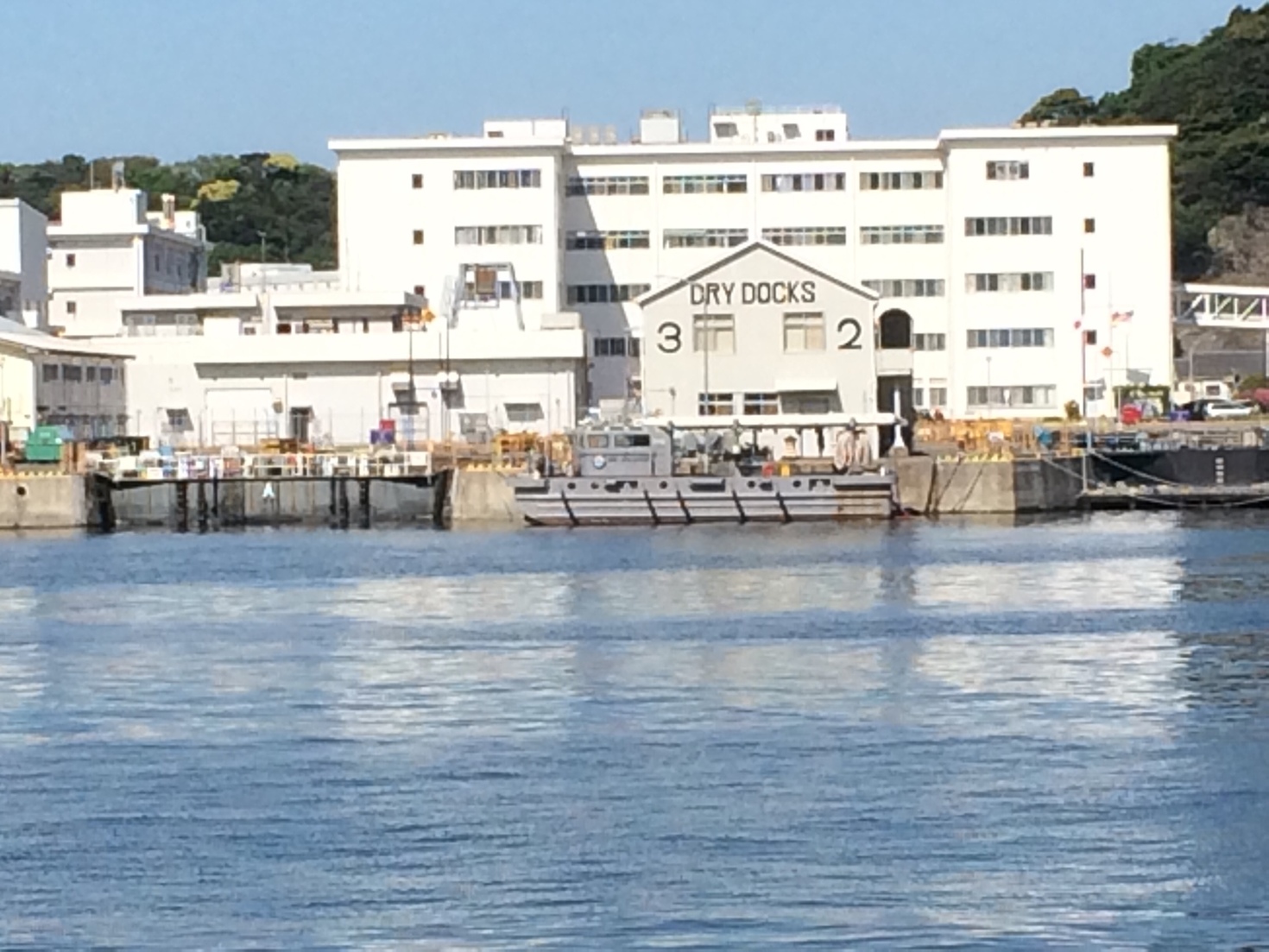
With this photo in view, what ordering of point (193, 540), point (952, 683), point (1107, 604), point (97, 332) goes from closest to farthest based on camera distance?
point (952, 683), point (1107, 604), point (193, 540), point (97, 332)

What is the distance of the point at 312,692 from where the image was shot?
3616cm

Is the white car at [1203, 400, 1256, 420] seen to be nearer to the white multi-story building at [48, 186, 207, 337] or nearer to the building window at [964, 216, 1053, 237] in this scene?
the building window at [964, 216, 1053, 237]

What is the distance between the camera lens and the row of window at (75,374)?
81.8m

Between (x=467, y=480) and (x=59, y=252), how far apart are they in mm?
53545

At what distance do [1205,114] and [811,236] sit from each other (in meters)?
45.7

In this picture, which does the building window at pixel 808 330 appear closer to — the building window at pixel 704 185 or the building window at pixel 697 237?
the building window at pixel 697 237

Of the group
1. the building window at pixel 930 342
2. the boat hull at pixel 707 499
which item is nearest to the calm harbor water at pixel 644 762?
the boat hull at pixel 707 499

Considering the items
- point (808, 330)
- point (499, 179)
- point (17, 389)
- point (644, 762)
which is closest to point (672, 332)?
point (808, 330)

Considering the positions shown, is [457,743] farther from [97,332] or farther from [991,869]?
[97,332]

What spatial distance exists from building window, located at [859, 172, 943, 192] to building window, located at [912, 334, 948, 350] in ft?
17.6

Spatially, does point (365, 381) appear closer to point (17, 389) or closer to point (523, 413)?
point (523, 413)

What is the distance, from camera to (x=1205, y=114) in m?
133

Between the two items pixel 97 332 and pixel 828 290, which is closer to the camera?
pixel 828 290

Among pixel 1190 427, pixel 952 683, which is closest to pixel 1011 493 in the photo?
pixel 1190 427
